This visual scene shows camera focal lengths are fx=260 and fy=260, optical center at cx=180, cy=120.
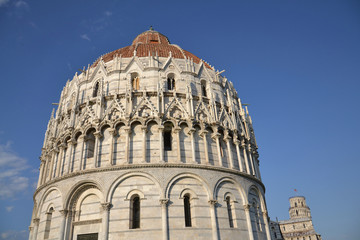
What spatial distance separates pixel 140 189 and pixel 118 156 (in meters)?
2.78

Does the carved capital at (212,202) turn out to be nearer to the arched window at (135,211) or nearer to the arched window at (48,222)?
the arched window at (135,211)

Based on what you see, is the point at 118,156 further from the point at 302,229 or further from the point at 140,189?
the point at 302,229

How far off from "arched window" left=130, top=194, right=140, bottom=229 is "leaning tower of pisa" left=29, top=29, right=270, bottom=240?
0.19 ft

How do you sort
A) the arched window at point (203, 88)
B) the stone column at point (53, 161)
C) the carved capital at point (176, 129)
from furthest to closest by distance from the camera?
1. the arched window at point (203, 88)
2. the stone column at point (53, 161)
3. the carved capital at point (176, 129)

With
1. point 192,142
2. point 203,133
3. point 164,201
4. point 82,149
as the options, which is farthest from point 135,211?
point 203,133

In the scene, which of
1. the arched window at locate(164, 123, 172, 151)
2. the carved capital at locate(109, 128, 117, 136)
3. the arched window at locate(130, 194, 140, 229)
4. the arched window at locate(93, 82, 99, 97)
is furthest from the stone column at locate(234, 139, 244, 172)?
the arched window at locate(93, 82, 99, 97)

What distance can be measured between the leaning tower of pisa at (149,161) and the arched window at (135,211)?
0.06 metres

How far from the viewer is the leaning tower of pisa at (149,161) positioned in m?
15.9

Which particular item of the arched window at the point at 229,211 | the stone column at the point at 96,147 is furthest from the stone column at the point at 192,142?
the stone column at the point at 96,147

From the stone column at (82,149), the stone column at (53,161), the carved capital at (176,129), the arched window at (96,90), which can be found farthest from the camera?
the arched window at (96,90)

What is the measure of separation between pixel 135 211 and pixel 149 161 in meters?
3.19

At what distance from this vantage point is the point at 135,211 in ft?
52.3

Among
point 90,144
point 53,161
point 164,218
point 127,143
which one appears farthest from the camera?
point 53,161

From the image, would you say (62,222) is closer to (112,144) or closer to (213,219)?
(112,144)
